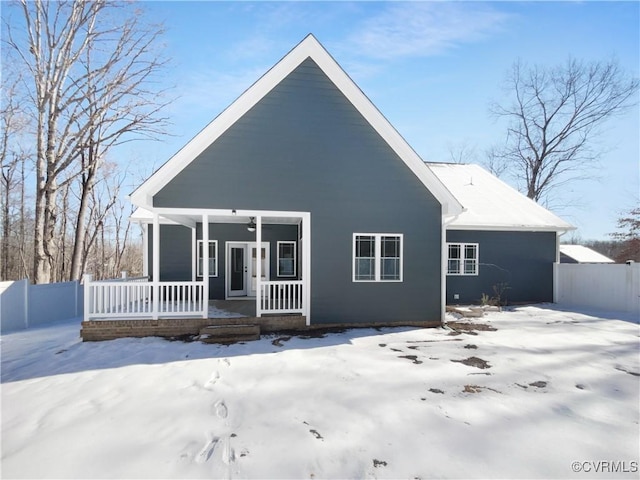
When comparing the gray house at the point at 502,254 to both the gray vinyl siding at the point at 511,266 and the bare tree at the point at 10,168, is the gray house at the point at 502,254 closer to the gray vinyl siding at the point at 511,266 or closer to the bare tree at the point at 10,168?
the gray vinyl siding at the point at 511,266

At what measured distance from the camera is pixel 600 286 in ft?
39.1

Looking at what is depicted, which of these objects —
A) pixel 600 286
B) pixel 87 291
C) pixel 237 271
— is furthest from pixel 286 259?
pixel 600 286

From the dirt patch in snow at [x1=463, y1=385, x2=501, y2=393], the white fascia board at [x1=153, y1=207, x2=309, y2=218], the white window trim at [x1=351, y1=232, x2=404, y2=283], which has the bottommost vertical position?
the dirt patch in snow at [x1=463, y1=385, x2=501, y2=393]

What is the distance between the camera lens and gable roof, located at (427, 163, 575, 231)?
41.1 ft

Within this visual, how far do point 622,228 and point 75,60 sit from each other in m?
31.7

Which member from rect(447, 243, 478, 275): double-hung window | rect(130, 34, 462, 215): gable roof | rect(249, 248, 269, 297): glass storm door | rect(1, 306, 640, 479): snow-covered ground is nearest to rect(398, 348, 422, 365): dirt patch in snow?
rect(1, 306, 640, 479): snow-covered ground

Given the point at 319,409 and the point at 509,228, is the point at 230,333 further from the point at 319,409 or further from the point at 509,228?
the point at 509,228

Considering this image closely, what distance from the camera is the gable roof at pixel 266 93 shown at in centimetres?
763

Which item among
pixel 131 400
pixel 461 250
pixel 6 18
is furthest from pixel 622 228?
pixel 6 18

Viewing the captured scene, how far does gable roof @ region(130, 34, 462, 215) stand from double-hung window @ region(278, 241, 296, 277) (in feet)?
15.8

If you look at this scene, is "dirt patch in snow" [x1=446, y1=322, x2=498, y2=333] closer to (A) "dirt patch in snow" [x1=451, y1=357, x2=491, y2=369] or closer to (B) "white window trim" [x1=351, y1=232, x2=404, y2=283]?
(B) "white window trim" [x1=351, y1=232, x2=404, y2=283]

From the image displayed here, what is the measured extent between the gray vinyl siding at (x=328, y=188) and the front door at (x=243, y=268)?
3.89 metres

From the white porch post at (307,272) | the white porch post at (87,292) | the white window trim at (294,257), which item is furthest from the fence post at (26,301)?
the white porch post at (307,272)

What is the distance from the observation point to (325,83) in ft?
27.1
